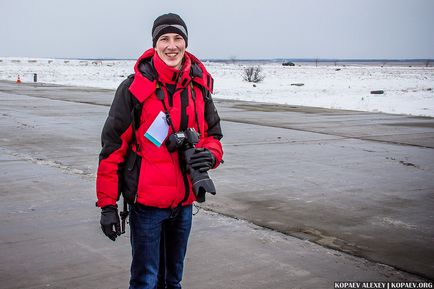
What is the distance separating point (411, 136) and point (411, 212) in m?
6.95

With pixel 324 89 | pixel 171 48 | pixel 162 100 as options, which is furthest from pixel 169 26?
pixel 324 89

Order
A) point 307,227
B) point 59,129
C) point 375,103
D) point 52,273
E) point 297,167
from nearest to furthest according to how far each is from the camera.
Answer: point 52,273 < point 307,227 < point 297,167 < point 59,129 < point 375,103

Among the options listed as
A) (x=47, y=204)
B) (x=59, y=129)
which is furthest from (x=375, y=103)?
(x=47, y=204)

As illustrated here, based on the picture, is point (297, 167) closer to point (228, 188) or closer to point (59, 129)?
point (228, 188)

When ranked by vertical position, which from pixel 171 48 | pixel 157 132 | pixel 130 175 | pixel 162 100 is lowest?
pixel 130 175

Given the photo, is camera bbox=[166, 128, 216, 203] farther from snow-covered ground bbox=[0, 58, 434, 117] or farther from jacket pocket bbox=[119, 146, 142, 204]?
snow-covered ground bbox=[0, 58, 434, 117]

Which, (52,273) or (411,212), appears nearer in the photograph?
(52,273)

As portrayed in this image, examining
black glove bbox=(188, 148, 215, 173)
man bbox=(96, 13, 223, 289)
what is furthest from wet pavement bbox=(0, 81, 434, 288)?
black glove bbox=(188, 148, 215, 173)

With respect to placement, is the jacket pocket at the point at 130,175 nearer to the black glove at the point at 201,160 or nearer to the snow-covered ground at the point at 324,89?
the black glove at the point at 201,160

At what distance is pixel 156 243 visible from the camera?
10.5ft

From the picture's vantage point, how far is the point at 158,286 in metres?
3.45

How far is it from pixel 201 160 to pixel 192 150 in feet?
0.24

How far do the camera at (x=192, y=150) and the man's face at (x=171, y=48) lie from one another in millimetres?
386

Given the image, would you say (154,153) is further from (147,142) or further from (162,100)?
(162,100)
